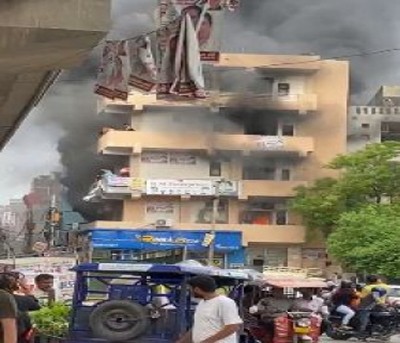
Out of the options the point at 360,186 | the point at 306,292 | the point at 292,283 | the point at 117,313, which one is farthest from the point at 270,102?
the point at 360,186

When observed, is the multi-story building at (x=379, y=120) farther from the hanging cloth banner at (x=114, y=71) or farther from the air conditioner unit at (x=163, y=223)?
the hanging cloth banner at (x=114, y=71)

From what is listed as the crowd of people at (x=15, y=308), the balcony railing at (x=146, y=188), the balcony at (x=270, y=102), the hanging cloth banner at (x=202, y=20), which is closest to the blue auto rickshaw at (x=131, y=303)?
the crowd of people at (x=15, y=308)

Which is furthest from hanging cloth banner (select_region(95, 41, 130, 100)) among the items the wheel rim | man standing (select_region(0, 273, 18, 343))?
man standing (select_region(0, 273, 18, 343))

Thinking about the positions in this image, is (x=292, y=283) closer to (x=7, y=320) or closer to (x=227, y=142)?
(x=227, y=142)

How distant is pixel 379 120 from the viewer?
128ft

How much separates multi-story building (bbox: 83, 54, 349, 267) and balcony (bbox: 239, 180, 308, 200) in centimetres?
10

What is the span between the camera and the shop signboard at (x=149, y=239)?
39.0 metres

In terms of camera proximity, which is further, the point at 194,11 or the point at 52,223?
the point at 52,223

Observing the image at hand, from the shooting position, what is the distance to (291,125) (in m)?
16.3

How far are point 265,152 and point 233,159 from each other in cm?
313

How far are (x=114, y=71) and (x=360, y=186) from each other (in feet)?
103

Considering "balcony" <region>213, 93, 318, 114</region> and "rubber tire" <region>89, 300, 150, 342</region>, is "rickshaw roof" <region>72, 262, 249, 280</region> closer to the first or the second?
"rubber tire" <region>89, 300, 150, 342</region>

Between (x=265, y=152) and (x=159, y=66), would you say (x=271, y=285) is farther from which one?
(x=265, y=152)

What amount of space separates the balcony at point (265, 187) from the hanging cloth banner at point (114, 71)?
13639 mm
